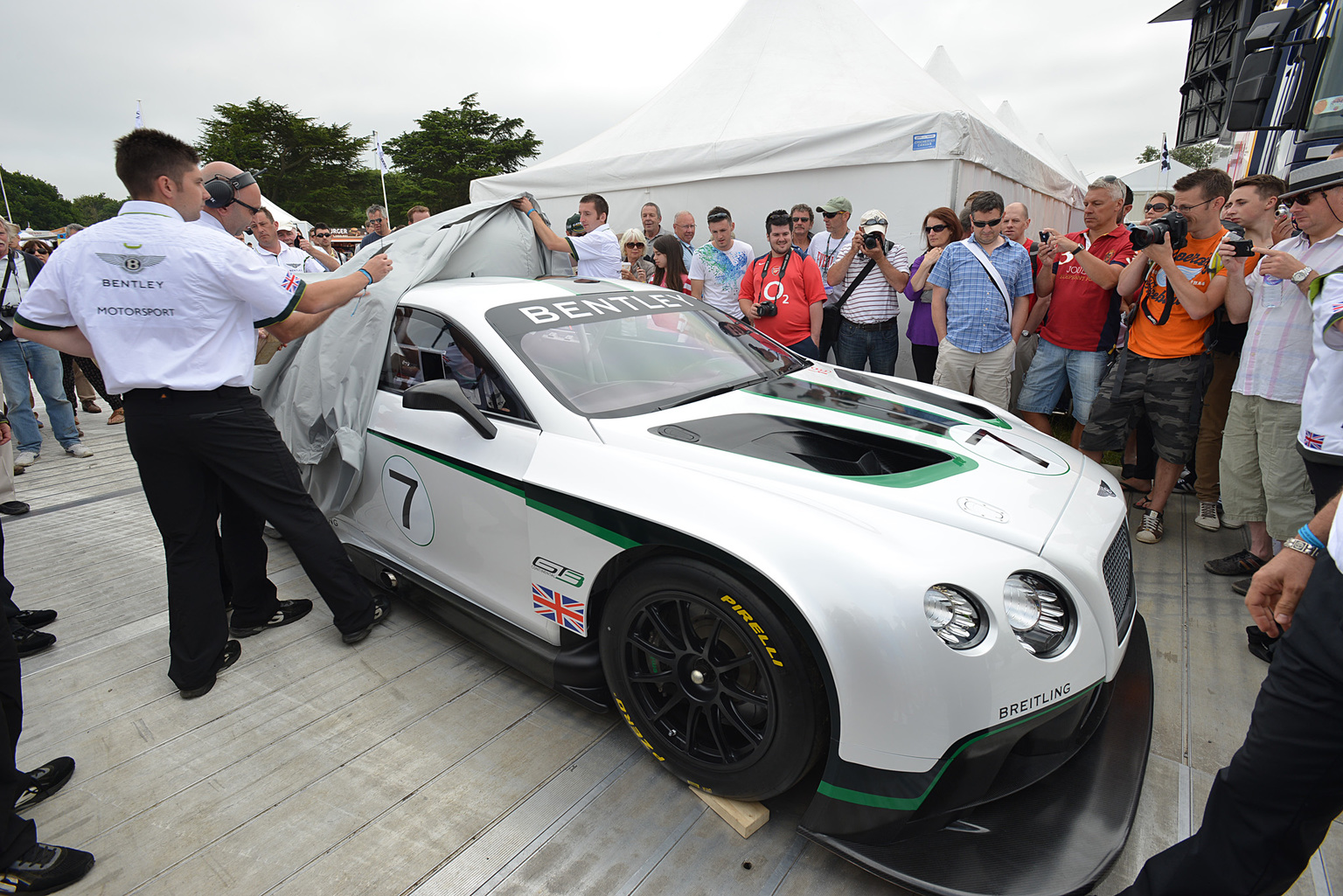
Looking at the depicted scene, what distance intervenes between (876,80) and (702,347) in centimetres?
550

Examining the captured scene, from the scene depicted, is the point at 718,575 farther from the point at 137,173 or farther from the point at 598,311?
the point at 137,173

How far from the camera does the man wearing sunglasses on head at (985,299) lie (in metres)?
4.04

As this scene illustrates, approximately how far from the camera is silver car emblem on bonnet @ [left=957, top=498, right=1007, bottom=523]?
1688mm

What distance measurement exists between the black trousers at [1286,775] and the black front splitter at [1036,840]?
0.23 metres

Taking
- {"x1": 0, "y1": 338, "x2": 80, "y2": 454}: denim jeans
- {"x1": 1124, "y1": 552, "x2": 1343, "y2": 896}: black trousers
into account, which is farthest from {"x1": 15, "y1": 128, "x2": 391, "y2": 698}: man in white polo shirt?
{"x1": 0, "y1": 338, "x2": 80, "y2": 454}: denim jeans

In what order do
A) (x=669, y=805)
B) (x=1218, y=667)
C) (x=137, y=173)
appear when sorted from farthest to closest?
(x=1218, y=667) → (x=137, y=173) → (x=669, y=805)

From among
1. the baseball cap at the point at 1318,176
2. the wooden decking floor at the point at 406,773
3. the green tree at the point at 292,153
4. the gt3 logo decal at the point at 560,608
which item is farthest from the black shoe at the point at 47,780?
the green tree at the point at 292,153

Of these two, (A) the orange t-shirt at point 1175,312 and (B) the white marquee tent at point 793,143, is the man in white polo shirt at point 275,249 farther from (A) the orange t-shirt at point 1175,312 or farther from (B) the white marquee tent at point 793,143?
(A) the orange t-shirt at point 1175,312

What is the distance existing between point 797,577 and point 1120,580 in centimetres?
98

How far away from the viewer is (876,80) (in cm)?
669

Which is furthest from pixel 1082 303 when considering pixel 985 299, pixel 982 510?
pixel 982 510

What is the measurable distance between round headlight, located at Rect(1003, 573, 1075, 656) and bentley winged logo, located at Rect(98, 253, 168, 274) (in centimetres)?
263

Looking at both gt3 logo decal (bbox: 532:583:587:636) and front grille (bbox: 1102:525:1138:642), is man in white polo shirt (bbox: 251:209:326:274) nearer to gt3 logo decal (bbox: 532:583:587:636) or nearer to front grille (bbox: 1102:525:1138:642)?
gt3 logo decal (bbox: 532:583:587:636)

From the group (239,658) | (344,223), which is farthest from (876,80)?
(344,223)
